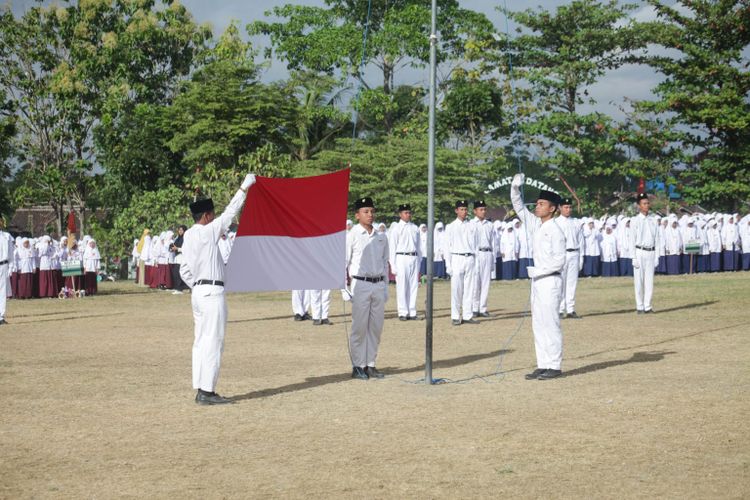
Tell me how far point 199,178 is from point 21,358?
2828 centimetres

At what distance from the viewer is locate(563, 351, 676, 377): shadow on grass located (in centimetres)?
1240

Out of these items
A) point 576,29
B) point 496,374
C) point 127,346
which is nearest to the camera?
point 496,374

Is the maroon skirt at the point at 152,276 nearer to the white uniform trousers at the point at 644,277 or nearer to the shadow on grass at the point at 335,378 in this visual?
the white uniform trousers at the point at 644,277

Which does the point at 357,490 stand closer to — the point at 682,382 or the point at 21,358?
the point at 682,382

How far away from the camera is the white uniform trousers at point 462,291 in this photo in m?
19.2

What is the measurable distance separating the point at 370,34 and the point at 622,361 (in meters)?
35.2

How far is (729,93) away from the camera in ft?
130

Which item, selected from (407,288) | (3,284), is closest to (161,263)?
(3,284)

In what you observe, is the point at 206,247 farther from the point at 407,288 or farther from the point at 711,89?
the point at 711,89

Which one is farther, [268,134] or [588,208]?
[588,208]

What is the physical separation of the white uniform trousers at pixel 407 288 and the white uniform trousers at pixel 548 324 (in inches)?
329

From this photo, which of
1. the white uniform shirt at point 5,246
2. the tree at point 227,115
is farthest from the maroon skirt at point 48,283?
the tree at point 227,115

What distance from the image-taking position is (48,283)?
29.8 metres

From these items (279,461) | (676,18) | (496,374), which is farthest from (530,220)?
(676,18)
